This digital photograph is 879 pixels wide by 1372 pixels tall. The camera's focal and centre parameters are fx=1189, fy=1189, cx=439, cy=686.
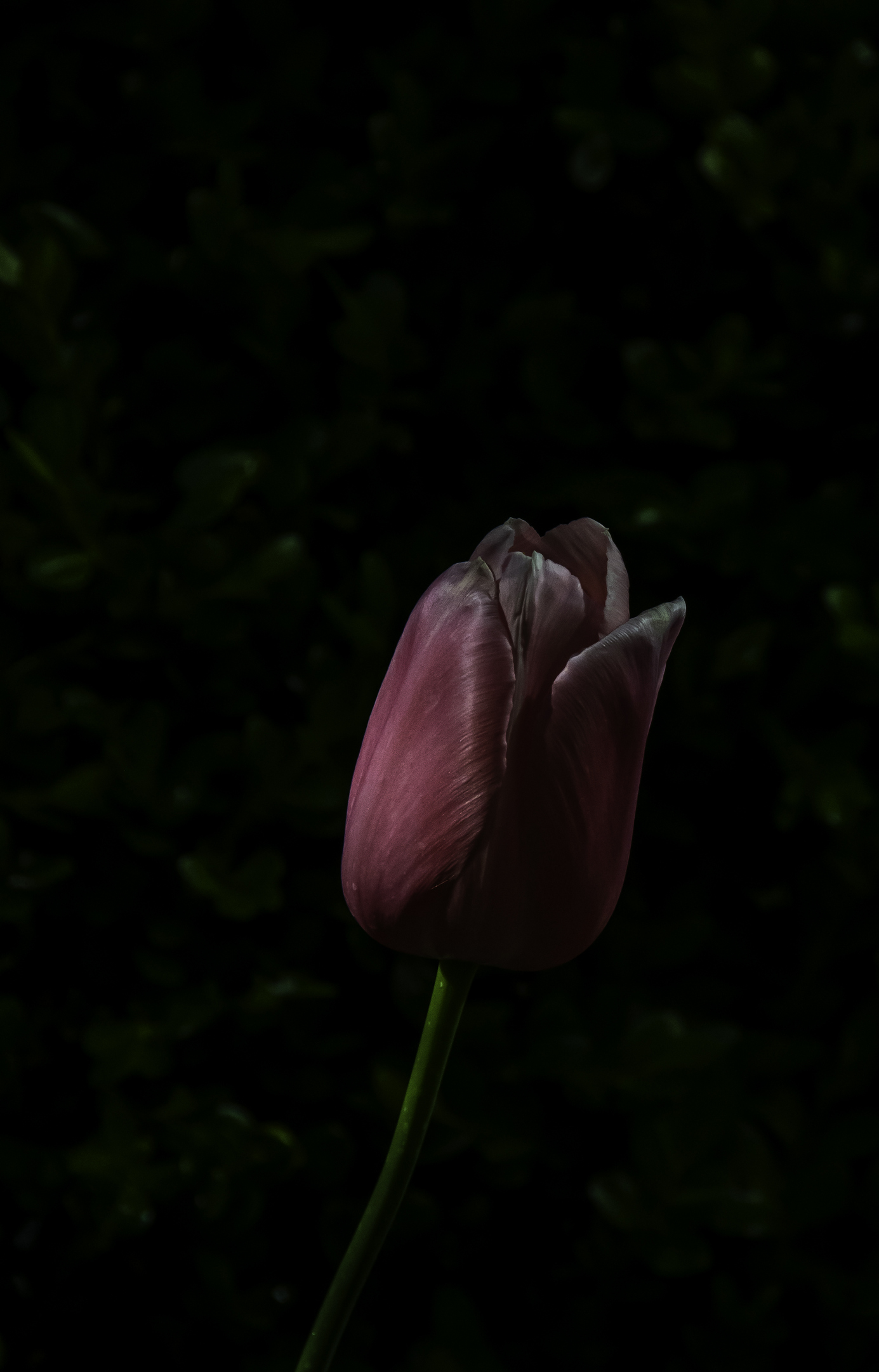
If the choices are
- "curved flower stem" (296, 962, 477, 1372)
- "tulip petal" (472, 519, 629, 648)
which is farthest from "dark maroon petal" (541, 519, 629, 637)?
"curved flower stem" (296, 962, 477, 1372)

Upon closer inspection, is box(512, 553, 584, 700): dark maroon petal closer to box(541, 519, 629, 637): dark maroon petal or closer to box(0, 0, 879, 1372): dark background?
box(541, 519, 629, 637): dark maroon petal

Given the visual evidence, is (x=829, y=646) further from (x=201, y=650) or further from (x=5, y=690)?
(x=5, y=690)

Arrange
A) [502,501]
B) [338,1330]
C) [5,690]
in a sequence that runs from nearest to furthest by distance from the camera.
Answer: [338,1330]
[5,690]
[502,501]

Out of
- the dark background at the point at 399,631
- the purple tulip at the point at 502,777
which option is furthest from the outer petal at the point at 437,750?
the dark background at the point at 399,631

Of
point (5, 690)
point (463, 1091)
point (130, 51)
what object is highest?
point (130, 51)

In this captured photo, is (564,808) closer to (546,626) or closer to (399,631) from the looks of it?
(546,626)

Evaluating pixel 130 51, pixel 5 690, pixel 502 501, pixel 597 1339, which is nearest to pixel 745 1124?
pixel 597 1339
